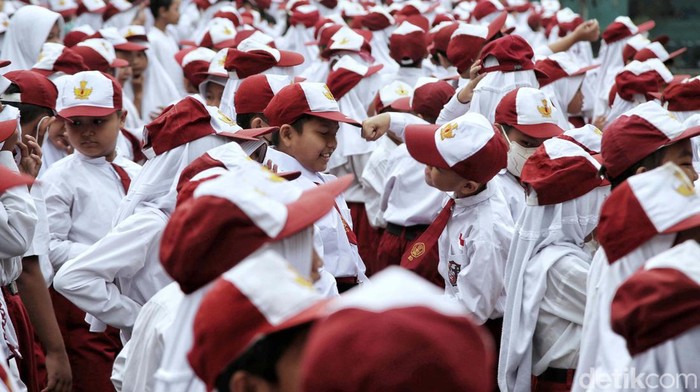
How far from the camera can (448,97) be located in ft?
23.3

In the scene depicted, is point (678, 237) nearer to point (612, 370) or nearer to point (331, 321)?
point (612, 370)

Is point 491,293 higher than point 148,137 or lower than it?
lower

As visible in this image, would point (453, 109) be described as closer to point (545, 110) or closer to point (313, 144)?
point (545, 110)

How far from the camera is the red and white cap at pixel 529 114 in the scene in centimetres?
553

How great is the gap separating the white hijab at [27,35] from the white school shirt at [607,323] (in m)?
6.92

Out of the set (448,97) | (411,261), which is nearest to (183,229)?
(411,261)

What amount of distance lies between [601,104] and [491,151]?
244 inches

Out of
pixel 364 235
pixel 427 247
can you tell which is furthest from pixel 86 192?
pixel 364 235

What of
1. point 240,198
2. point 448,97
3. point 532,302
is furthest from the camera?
point 448,97

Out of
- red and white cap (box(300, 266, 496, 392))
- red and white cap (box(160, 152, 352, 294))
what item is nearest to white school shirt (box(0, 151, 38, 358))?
red and white cap (box(160, 152, 352, 294))

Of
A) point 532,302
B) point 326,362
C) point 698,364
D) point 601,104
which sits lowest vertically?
point 601,104

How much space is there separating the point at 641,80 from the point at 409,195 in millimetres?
2397

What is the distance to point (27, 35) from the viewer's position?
9.05 meters

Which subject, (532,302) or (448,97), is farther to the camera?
(448,97)
